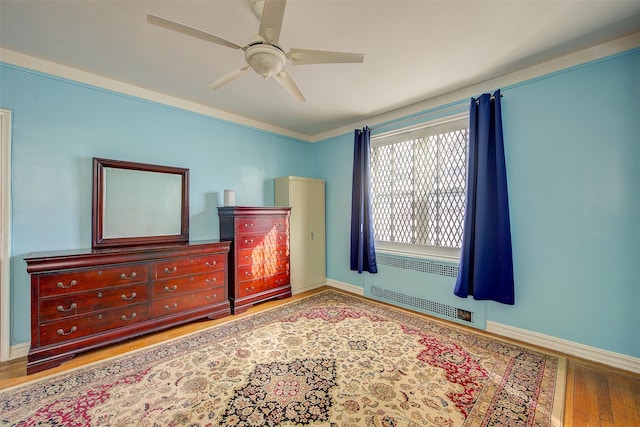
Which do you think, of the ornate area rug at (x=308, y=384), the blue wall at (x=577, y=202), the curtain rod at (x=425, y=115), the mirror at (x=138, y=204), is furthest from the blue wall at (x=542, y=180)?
the ornate area rug at (x=308, y=384)

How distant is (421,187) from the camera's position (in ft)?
10.6

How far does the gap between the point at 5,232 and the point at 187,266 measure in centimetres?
142

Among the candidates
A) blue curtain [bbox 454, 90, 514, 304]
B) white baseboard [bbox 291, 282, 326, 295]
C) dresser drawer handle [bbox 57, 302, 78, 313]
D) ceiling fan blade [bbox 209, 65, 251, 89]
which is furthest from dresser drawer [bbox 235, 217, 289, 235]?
blue curtain [bbox 454, 90, 514, 304]

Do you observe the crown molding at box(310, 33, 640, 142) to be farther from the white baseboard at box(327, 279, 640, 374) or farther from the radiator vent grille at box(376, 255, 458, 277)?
the white baseboard at box(327, 279, 640, 374)

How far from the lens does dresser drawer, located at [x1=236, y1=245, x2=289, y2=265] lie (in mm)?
3270

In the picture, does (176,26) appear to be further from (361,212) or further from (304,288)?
(304,288)

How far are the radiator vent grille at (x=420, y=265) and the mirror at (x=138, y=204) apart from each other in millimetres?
2568

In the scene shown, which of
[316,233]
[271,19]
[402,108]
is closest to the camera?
[271,19]

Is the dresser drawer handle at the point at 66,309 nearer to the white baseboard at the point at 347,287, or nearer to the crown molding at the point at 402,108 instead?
the crown molding at the point at 402,108

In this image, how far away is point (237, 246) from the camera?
3.22 metres

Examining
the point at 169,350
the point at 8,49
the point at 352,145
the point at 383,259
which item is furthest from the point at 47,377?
the point at 352,145

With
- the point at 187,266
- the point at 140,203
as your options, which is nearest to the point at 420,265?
the point at 187,266

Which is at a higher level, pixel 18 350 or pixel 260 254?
pixel 260 254

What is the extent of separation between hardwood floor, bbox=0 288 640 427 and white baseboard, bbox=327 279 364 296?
2272 mm
